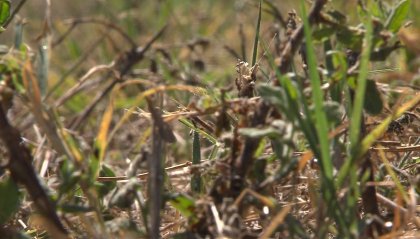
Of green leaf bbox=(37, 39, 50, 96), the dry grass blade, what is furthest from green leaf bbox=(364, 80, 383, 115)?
green leaf bbox=(37, 39, 50, 96)

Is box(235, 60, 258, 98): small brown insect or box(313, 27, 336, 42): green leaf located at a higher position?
box(313, 27, 336, 42): green leaf

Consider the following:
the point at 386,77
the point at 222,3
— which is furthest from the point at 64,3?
the point at 386,77

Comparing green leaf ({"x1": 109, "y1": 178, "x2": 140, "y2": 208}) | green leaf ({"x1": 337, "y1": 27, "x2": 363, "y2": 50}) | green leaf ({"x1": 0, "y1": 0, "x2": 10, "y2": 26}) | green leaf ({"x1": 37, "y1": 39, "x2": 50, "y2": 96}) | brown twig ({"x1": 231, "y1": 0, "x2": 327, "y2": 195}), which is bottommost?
green leaf ({"x1": 109, "y1": 178, "x2": 140, "y2": 208})

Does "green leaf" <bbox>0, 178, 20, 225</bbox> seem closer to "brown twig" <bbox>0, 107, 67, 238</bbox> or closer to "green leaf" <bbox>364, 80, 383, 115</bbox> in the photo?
"brown twig" <bbox>0, 107, 67, 238</bbox>

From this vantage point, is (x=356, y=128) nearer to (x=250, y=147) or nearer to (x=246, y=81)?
(x=250, y=147)

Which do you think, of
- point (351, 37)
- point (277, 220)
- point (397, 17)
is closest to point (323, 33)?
point (351, 37)

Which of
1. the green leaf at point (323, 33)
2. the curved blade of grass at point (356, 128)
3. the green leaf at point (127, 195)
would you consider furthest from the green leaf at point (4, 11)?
the curved blade of grass at point (356, 128)

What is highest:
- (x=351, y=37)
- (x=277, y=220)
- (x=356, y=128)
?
(x=351, y=37)

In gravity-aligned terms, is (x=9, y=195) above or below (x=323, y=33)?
below
